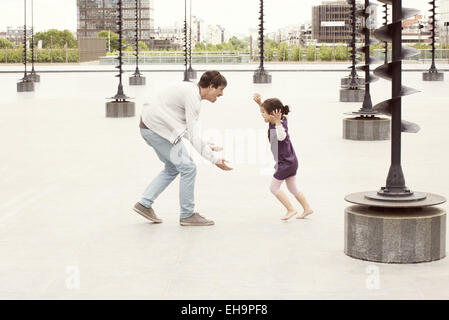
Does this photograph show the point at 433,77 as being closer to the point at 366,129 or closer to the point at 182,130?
the point at 366,129

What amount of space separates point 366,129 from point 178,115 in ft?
28.6

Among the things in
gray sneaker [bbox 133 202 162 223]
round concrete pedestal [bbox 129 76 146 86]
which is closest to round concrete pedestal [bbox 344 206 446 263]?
gray sneaker [bbox 133 202 162 223]

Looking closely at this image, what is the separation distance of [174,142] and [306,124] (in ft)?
38.1

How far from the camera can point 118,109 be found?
22188mm

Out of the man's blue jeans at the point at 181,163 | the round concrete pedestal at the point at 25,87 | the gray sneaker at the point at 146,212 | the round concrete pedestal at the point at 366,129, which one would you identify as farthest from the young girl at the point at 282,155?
the round concrete pedestal at the point at 25,87

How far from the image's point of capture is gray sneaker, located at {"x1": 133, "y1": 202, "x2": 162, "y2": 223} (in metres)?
8.62

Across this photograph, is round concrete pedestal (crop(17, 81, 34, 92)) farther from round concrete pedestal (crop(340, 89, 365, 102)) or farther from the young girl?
the young girl

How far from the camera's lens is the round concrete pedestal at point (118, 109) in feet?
72.7

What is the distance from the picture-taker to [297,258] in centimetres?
718

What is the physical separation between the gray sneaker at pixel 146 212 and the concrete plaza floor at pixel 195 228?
126 millimetres

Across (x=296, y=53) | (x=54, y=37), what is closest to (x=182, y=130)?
(x=296, y=53)
